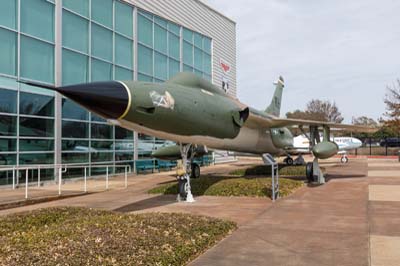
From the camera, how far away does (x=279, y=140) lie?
58.1ft

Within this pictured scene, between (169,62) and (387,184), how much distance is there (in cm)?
1606

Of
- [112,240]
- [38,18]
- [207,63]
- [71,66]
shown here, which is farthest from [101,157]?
[112,240]

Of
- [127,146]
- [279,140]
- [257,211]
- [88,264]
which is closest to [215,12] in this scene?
[127,146]

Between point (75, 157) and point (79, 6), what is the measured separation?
7.13m

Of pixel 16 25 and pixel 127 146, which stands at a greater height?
pixel 16 25

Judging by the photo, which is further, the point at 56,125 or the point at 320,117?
the point at 320,117

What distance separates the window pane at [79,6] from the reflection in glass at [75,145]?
6098 millimetres

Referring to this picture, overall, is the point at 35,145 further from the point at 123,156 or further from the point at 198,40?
the point at 198,40

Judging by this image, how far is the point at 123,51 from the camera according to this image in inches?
870

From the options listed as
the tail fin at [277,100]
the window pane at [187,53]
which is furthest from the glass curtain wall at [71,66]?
the tail fin at [277,100]

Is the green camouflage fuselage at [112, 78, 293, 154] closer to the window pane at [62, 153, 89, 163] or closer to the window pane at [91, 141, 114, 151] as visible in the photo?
the window pane at [62, 153, 89, 163]

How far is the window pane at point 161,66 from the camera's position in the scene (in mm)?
25250

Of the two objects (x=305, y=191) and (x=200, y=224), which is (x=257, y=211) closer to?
(x=200, y=224)

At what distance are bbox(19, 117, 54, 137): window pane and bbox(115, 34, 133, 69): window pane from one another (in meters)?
5.80
